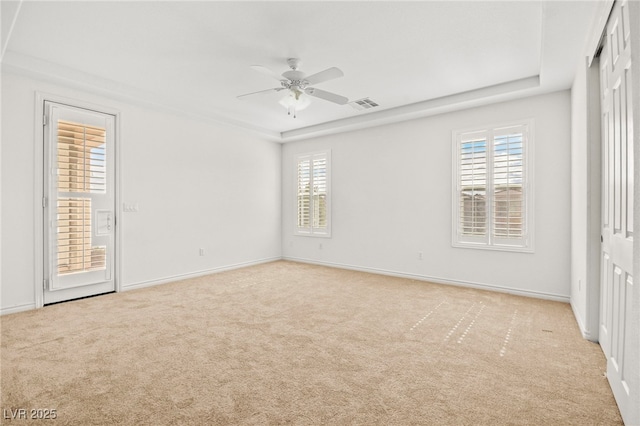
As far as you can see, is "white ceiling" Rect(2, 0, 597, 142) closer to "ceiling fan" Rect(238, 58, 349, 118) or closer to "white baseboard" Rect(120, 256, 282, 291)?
"ceiling fan" Rect(238, 58, 349, 118)

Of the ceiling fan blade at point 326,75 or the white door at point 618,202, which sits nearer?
the white door at point 618,202

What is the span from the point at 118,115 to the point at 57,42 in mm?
1395

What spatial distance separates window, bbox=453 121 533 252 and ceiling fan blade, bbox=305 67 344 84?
258 cm

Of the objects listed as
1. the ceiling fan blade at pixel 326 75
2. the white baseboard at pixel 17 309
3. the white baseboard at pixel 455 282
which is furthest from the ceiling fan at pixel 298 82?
the white baseboard at pixel 17 309

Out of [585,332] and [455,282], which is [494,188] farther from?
[585,332]

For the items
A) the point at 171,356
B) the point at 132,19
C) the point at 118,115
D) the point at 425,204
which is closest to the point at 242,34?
the point at 132,19

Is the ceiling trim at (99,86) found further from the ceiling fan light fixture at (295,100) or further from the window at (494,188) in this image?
the window at (494,188)

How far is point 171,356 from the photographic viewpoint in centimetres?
254

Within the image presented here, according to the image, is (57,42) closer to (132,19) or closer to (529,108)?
(132,19)

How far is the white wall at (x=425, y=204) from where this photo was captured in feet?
13.4

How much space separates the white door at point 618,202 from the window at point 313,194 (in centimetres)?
447

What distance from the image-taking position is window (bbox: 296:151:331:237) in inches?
255

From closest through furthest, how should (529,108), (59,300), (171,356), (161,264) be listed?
1. (171,356)
2. (59,300)
3. (529,108)
4. (161,264)

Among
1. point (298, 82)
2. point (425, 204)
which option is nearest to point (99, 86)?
point (298, 82)
